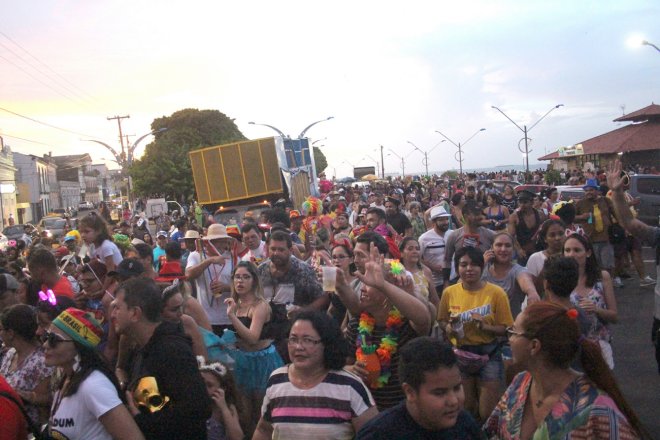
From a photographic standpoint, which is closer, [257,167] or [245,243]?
[245,243]

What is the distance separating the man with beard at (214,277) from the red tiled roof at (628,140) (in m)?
39.3

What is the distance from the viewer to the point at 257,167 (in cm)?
1931

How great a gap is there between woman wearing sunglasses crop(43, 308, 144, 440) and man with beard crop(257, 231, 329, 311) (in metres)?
2.40

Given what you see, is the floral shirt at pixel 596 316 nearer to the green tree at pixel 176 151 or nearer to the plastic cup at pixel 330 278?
the plastic cup at pixel 330 278

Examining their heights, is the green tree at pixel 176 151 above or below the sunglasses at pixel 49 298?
above

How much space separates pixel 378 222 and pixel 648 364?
3923mm

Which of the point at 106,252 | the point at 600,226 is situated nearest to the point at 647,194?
the point at 600,226

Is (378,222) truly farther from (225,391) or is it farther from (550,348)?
(550,348)

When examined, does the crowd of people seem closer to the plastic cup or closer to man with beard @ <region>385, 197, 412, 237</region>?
the plastic cup

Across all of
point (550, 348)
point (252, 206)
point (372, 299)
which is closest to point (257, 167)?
point (252, 206)

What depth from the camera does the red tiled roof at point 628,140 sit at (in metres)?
41.7

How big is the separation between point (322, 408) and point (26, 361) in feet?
7.59

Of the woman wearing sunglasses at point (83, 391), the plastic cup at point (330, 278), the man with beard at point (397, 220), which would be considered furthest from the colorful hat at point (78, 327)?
the man with beard at point (397, 220)

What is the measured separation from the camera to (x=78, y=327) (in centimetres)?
356
